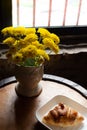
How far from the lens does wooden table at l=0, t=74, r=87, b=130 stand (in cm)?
101

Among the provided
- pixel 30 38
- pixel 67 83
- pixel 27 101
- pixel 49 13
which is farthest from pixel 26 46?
pixel 49 13

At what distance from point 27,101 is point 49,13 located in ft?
2.84

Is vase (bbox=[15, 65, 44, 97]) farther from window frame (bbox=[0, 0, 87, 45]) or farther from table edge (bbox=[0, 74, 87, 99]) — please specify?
window frame (bbox=[0, 0, 87, 45])

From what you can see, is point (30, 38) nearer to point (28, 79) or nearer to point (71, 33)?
point (28, 79)

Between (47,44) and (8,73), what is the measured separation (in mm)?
692

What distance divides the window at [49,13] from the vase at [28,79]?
68 centimetres

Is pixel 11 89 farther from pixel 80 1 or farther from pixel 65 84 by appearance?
pixel 80 1

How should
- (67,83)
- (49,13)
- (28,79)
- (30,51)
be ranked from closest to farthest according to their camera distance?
(30,51) < (28,79) < (67,83) < (49,13)

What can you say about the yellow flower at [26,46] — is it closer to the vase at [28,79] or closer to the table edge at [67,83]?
the vase at [28,79]

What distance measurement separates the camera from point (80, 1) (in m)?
1.76

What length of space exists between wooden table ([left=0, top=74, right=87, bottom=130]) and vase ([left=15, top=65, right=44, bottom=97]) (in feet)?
0.10

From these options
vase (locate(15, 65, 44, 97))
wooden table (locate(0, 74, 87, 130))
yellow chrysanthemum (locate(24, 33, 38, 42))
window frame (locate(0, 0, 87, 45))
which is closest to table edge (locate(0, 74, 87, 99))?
wooden table (locate(0, 74, 87, 130))

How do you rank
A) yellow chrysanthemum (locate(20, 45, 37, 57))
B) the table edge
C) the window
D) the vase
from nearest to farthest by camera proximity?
yellow chrysanthemum (locate(20, 45, 37, 57)) < the vase < the table edge < the window

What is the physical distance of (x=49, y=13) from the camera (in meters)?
1.78
